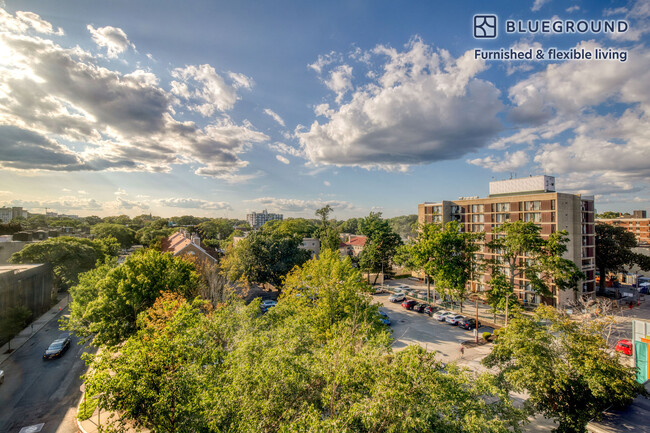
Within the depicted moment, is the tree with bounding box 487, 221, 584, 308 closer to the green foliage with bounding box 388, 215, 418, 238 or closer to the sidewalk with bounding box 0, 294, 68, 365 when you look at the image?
the sidewalk with bounding box 0, 294, 68, 365

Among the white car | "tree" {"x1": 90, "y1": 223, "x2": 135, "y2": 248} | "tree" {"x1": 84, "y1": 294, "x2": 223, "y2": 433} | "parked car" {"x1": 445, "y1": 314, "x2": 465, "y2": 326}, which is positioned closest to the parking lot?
"parked car" {"x1": 445, "y1": 314, "x2": 465, "y2": 326}

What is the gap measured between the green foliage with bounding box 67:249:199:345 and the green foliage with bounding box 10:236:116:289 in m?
21.3

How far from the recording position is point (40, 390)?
18.9m

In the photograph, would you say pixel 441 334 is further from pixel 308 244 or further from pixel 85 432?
pixel 308 244

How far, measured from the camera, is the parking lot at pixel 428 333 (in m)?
24.6

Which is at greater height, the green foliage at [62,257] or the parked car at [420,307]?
the green foliage at [62,257]

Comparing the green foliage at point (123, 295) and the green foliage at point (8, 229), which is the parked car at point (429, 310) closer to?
the green foliage at point (123, 295)

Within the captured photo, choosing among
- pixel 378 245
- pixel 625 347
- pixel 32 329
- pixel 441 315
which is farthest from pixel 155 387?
pixel 378 245

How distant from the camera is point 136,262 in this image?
73.4 ft

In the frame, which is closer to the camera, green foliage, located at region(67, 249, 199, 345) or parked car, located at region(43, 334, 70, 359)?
green foliage, located at region(67, 249, 199, 345)

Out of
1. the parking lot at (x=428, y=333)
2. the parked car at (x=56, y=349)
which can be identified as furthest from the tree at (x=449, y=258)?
the parked car at (x=56, y=349)

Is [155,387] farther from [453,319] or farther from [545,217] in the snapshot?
[545,217]

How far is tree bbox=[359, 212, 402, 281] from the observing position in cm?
4628

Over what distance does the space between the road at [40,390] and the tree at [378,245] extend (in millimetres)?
35696
